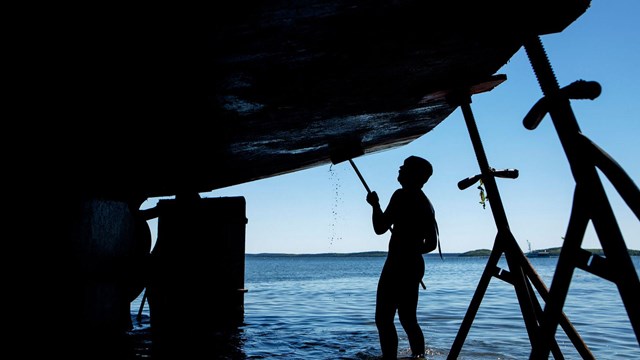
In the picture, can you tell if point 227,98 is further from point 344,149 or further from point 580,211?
point 344,149

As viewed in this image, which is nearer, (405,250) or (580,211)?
(580,211)

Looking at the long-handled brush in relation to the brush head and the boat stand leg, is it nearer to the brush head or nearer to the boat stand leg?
the brush head

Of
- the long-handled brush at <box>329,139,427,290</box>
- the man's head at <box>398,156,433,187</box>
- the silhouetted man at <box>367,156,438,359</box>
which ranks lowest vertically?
the silhouetted man at <box>367,156,438,359</box>

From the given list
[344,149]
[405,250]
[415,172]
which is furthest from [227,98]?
[344,149]

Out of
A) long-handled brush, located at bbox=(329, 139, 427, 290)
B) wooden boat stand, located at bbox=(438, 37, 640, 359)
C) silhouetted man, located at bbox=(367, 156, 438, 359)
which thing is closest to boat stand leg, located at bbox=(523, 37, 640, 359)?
wooden boat stand, located at bbox=(438, 37, 640, 359)

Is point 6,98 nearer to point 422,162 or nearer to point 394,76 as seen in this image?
point 394,76

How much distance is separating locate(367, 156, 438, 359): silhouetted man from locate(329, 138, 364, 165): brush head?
4.78ft

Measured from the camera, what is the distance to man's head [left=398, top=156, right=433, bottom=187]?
478cm

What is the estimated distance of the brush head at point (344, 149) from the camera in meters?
6.13

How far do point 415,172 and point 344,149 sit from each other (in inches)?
80.6

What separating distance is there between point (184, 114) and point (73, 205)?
2026 mm

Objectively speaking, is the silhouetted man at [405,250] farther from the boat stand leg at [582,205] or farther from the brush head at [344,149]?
the boat stand leg at [582,205]

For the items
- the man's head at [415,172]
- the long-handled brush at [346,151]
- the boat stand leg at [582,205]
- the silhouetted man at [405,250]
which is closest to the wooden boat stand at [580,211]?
the boat stand leg at [582,205]

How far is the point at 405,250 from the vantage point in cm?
456
